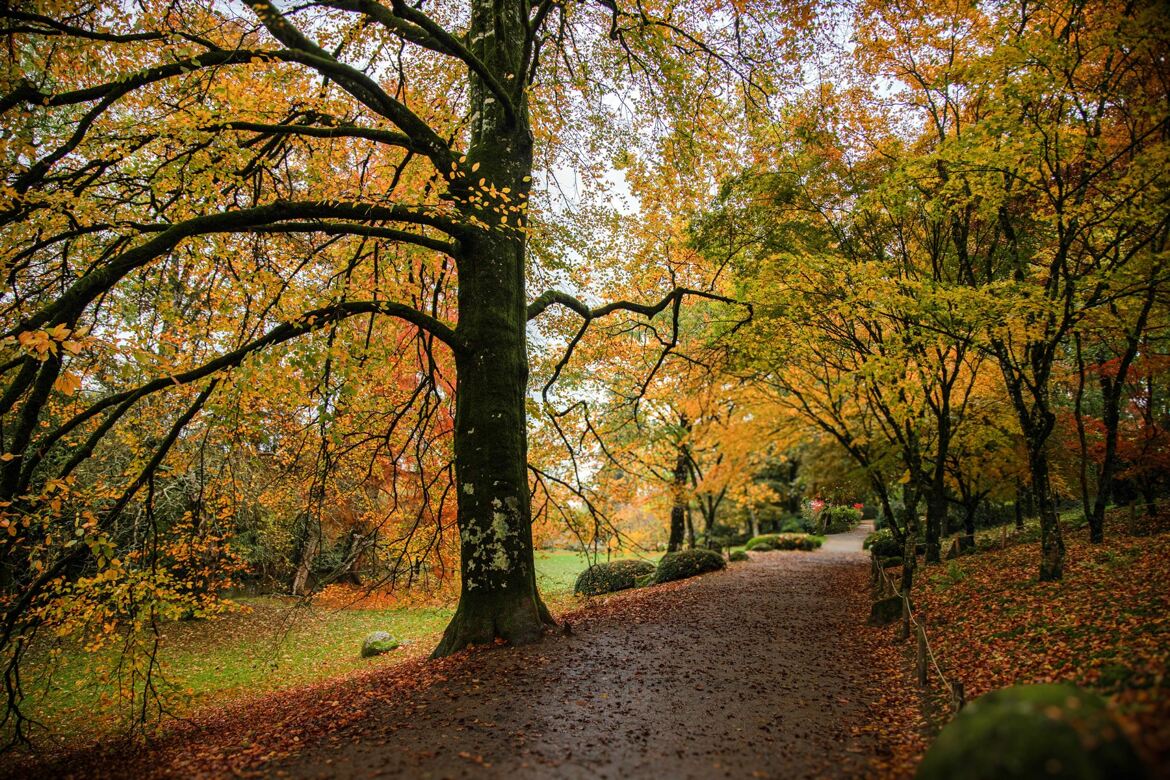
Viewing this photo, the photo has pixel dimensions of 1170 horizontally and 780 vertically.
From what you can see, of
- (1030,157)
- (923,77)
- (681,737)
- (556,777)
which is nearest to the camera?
(556,777)

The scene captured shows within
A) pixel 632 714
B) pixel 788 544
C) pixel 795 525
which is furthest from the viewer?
pixel 795 525

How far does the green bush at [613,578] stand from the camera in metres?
15.0

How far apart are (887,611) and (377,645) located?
10.5 meters

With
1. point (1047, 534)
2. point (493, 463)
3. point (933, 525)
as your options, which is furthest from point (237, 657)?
point (933, 525)

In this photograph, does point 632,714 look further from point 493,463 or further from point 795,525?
point 795,525

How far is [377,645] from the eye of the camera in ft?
38.1

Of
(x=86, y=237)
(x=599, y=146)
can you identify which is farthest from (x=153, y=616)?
(x=599, y=146)

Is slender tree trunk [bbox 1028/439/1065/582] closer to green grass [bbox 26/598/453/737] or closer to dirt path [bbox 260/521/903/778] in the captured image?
dirt path [bbox 260/521/903/778]

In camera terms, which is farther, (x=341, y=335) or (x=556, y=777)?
(x=341, y=335)

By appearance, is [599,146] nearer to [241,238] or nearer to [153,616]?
[241,238]

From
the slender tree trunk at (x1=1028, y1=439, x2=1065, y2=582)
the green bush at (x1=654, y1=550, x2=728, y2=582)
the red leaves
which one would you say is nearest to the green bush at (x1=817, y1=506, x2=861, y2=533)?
the green bush at (x1=654, y1=550, x2=728, y2=582)

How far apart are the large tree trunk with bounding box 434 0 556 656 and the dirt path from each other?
0.60m

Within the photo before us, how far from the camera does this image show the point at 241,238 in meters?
7.08

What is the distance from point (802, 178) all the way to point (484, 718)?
33.6ft
